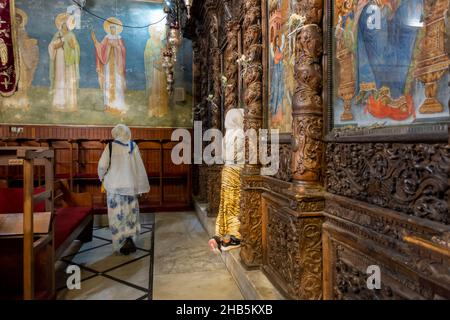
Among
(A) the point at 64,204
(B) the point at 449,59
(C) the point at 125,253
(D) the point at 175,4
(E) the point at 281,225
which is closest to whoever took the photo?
(B) the point at 449,59

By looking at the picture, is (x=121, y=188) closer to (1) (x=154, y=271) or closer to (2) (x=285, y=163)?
(1) (x=154, y=271)

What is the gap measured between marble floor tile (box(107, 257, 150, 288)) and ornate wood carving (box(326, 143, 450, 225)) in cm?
225

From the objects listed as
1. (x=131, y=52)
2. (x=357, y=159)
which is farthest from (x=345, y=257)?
(x=131, y=52)

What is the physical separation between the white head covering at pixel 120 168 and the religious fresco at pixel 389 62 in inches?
118

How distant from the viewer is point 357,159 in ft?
4.62

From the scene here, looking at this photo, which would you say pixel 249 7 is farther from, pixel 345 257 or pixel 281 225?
pixel 345 257

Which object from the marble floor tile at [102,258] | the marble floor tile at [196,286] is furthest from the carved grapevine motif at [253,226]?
the marble floor tile at [102,258]

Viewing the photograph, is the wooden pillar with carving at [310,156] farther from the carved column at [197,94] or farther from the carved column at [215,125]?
the carved column at [197,94]

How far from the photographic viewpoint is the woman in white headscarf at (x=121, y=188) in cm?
379

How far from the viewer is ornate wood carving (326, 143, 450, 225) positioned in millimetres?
998

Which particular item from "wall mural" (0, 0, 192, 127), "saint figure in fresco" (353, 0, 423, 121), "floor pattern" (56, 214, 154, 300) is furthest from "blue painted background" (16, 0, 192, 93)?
"saint figure in fresco" (353, 0, 423, 121)

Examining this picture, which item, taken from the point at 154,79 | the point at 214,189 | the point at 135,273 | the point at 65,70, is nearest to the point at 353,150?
the point at 135,273

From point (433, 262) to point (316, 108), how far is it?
3.25 ft

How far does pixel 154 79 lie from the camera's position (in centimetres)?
707
